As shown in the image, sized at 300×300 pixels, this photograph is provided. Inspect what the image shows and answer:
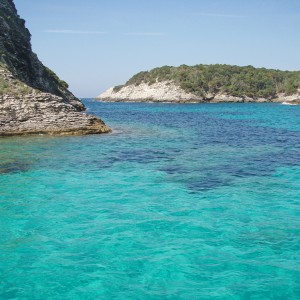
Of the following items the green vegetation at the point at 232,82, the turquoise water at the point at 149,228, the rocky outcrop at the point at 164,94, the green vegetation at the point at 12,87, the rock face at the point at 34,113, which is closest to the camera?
the turquoise water at the point at 149,228

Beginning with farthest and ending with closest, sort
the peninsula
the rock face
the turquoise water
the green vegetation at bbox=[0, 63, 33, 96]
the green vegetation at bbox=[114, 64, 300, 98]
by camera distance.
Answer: the green vegetation at bbox=[114, 64, 300, 98], the peninsula, the green vegetation at bbox=[0, 63, 33, 96], the rock face, the turquoise water

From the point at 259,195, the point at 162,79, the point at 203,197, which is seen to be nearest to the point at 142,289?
the point at 203,197

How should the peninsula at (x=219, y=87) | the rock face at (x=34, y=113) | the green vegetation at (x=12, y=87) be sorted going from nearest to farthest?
the rock face at (x=34, y=113) < the green vegetation at (x=12, y=87) < the peninsula at (x=219, y=87)

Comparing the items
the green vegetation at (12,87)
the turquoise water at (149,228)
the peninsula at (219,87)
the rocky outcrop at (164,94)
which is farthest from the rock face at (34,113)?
the peninsula at (219,87)

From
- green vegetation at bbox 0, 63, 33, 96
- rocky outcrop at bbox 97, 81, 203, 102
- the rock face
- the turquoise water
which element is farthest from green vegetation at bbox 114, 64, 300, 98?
the turquoise water

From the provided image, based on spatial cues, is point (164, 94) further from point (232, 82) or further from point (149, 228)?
point (149, 228)

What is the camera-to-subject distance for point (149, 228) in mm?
12336

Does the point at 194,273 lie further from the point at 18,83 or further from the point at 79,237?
the point at 18,83

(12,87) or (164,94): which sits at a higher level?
(164,94)

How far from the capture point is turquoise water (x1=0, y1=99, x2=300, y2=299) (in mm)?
8859

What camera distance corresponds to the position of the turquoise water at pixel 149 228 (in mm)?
8859

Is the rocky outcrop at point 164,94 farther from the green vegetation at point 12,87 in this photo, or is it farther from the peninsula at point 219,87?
the green vegetation at point 12,87

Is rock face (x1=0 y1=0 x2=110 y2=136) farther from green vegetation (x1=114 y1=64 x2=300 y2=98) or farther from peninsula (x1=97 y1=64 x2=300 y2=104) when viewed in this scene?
green vegetation (x1=114 y1=64 x2=300 y2=98)

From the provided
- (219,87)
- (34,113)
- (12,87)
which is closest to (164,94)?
(219,87)
